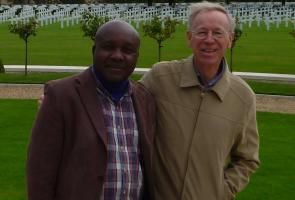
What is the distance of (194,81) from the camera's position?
279 cm

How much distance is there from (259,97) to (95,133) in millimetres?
11839

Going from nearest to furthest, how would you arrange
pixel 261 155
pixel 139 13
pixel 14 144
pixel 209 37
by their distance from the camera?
pixel 209 37 → pixel 261 155 → pixel 14 144 → pixel 139 13

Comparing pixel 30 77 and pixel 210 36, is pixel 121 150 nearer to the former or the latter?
pixel 210 36

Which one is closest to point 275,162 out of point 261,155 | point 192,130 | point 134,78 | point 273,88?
point 261,155

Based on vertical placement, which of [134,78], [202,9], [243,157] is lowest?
[134,78]

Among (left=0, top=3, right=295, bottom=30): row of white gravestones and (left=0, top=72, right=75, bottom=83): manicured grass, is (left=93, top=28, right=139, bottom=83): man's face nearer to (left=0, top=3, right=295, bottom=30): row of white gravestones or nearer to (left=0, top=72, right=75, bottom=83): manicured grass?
(left=0, top=72, right=75, bottom=83): manicured grass

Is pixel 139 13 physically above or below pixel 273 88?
above

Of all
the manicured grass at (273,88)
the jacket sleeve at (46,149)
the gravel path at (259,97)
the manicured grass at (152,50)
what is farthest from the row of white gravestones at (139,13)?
the jacket sleeve at (46,149)

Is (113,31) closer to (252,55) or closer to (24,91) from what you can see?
(24,91)

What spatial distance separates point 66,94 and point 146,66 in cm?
1666

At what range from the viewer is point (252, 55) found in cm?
2323

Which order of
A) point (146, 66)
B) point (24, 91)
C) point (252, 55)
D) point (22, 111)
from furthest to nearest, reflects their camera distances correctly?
point (252, 55) < point (146, 66) < point (24, 91) < point (22, 111)

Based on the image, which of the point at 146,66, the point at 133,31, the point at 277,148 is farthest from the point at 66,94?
the point at 146,66

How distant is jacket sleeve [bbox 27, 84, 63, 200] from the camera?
95.4 inches
